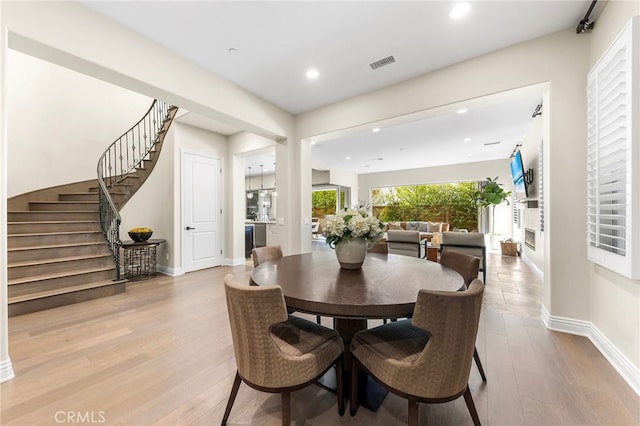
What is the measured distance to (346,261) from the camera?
2010 millimetres

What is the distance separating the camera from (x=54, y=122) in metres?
4.83

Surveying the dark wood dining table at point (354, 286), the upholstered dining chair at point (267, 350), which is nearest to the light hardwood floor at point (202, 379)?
the upholstered dining chair at point (267, 350)

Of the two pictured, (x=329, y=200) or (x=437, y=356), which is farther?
(x=329, y=200)

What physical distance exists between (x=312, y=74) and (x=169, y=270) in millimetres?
4306

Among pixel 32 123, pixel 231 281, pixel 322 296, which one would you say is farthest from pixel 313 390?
pixel 32 123

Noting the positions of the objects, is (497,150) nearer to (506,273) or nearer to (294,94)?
(506,273)

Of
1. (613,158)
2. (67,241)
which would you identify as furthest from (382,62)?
(67,241)

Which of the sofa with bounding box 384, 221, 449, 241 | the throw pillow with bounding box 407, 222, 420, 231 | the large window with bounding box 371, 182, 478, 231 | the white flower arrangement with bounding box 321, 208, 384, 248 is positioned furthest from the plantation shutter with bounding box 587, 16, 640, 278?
the large window with bounding box 371, 182, 478, 231

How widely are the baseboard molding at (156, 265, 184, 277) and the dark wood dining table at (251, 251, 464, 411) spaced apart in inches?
139

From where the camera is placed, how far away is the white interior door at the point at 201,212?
5129 millimetres

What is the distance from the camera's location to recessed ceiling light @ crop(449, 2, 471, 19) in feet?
7.00

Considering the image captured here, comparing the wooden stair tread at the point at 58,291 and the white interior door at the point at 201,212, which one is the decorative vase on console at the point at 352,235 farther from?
the white interior door at the point at 201,212

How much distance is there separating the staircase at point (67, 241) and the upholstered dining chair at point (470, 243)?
5378 millimetres

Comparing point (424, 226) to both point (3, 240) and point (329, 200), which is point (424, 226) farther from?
point (3, 240)
